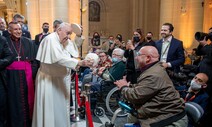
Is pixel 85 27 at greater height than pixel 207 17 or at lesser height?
lesser

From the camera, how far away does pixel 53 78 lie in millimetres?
3264

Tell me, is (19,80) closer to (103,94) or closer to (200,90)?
(103,94)

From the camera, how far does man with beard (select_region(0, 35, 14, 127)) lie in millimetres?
3005

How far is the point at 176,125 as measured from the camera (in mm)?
2420

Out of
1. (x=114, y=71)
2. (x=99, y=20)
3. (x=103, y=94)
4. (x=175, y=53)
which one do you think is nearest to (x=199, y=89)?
(x=175, y=53)

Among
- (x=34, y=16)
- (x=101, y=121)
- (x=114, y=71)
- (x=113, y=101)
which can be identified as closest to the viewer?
(x=101, y=121)

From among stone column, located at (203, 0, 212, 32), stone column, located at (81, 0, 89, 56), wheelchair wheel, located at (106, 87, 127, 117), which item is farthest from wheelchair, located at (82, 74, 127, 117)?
stone column, located at (203, 0, 212, 32)

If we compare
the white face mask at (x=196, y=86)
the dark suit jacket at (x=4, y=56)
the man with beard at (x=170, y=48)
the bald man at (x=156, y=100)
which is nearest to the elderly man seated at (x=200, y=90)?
the white face mask at (x=196, y=86)

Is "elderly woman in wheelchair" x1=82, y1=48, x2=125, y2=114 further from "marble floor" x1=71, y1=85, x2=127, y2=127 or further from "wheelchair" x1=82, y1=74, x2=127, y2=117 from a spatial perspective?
"marble floor" x1=71, y1=85, x2=127, y2=127

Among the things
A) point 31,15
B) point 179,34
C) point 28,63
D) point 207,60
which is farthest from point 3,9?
point 207,60

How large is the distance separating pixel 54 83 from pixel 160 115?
160 cm

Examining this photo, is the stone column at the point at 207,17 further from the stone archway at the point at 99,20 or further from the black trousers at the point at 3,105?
the black trousers at the point at 3,105

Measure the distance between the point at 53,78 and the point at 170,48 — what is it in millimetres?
2153

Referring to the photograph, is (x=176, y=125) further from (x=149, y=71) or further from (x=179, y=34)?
(x=179, y=34)
